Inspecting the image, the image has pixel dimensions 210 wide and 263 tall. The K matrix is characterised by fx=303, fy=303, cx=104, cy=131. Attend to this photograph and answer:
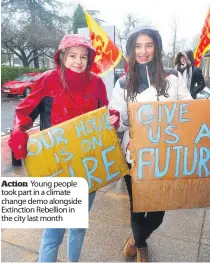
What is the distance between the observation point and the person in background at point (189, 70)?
17.3ft

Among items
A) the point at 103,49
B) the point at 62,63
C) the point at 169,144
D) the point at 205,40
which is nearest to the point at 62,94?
the point at 62,63

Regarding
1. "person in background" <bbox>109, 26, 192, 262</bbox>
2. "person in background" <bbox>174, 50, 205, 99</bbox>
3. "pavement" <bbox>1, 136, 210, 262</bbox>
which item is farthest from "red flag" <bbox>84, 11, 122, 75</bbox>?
"person in background" <bbox>109, 26, 192, 262</bbox>

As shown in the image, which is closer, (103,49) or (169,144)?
(169,144)

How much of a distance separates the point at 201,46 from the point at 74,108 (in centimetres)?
367

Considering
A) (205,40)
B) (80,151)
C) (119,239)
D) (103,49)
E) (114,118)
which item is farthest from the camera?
(103,49)

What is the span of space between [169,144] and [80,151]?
506mm

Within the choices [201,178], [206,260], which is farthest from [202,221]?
[201,178]

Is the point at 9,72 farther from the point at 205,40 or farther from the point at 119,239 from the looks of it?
the point at 119,239

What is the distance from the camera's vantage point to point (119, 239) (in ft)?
8.09

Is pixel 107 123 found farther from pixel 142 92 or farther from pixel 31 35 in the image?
pixel 31 35

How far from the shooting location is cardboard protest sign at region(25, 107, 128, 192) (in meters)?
1.64

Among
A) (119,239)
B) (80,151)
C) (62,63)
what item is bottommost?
(119,239)

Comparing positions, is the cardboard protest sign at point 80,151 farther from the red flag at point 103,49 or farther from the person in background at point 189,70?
the person in background at point 189,70

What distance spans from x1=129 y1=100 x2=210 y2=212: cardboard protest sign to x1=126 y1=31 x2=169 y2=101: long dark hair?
0.20 meters
